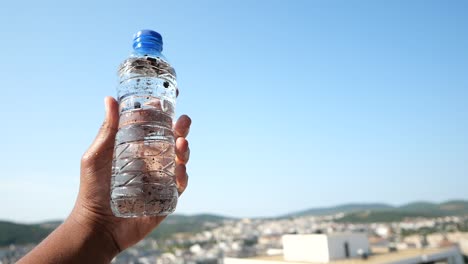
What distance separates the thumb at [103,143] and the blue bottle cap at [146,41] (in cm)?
23

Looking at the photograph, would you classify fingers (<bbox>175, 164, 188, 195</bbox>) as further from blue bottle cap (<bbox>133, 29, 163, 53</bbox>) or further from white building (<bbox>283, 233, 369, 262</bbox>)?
white building (<bbox>283, 233, 369, 262</bbox>)

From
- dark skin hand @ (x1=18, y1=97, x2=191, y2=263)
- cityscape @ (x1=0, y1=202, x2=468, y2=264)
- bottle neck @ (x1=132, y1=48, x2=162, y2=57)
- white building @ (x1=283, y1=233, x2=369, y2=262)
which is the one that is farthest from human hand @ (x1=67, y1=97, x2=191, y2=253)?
white building @ (x1=283, y1=233, x2=369, y2=262)

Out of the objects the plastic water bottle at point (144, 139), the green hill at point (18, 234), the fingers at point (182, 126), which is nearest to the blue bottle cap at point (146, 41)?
the plastic water bottle at point (144, 139)

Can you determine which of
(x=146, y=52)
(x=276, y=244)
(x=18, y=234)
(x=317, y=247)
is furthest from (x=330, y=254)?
(x=18, y=234)

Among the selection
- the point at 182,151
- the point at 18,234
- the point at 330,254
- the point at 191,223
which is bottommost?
the point at 191,223

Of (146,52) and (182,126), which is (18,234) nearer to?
Answer: (182,126)

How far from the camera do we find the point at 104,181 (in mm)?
1250

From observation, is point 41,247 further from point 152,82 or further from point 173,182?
point 152,82

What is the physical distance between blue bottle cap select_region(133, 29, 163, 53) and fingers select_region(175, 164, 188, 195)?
0.45m

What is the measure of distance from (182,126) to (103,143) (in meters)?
0.31

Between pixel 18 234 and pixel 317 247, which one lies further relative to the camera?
pixel 18 234

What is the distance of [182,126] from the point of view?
137 cm

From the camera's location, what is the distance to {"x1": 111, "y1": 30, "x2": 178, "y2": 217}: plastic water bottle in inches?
42.3

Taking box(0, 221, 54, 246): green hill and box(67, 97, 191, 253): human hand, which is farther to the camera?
box(0, 221, 54, 246): green hill
